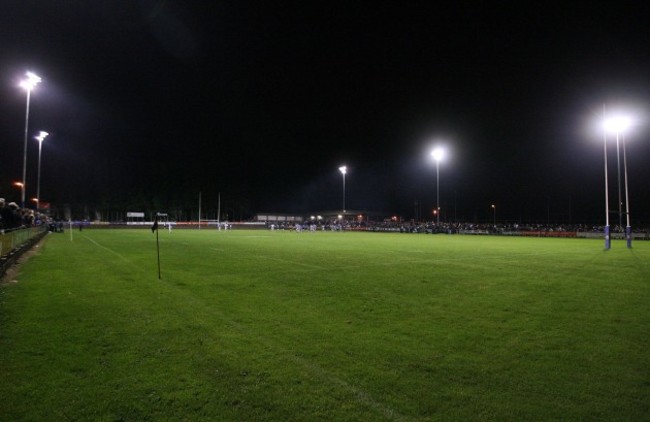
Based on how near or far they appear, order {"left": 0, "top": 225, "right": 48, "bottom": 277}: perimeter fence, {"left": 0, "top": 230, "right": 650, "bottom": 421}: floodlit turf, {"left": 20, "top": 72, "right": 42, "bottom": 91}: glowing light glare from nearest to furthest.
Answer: {"left": 0, "top": 230, "right": 650, "bottom": 421}: floodlit turf → {"left": 0, "top": 225, "right": 48, "bottom": 277}: perimeter fence → {"left": 20, "top": 72, "right": 42, "bottom": 91}: glowing light glare

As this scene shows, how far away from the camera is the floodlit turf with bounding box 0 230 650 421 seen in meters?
4.36

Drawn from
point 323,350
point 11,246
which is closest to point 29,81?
point 11,246

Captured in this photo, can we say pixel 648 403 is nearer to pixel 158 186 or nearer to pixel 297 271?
pixel 297 271

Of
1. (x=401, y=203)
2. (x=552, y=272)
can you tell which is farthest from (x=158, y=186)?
(x=552, y=272)

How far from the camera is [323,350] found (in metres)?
6.12

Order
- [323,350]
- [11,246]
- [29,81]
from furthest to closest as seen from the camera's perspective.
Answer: [29,81] < [11,246] < [323,350]

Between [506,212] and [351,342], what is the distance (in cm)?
11556

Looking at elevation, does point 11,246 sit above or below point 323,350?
above

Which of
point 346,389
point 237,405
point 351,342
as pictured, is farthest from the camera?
point 351,342

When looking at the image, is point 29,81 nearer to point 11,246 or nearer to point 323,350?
point 11,246

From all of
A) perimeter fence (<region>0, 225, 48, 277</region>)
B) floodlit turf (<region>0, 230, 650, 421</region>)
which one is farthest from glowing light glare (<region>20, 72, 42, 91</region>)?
floodlit turf (<region>0, 230, 650, 421</region>)

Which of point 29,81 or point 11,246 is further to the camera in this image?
point 29,81

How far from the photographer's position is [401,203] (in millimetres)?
137125

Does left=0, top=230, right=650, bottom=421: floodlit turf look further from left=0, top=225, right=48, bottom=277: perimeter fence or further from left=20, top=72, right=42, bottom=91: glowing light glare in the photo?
left=20, top=72, right=42, bottom=91: glowing light glare
